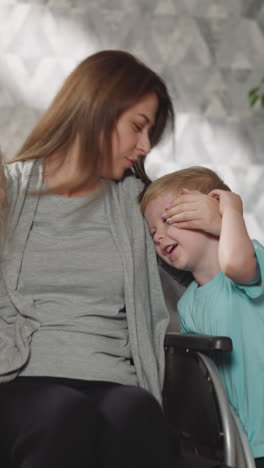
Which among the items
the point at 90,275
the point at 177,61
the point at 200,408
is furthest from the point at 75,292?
the point at 177,61

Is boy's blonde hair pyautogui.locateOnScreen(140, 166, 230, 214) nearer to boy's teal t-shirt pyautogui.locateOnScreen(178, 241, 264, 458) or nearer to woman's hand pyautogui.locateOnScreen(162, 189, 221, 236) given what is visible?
woman's hand pyautogui.locateOnScreen(162, 189, 221, 236)

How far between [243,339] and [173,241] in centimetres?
28

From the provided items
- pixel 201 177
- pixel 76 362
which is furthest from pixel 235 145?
pixel 76 362

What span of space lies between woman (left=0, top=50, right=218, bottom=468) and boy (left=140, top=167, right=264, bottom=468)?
0.20ft

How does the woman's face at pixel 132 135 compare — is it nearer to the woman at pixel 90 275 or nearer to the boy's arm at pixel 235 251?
the woman at pixel 90 275

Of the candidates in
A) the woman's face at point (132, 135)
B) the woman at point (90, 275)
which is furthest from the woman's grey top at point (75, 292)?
the woman's face at point (132, 135)

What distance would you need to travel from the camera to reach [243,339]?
146cm

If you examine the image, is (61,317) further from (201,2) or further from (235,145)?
(201,2)

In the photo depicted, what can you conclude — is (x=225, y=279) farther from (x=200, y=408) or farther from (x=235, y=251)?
(x=200, y=408)

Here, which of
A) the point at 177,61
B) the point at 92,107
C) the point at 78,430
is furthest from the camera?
the point at 177,61

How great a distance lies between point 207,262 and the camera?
158cm

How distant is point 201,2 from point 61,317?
6.16 feet

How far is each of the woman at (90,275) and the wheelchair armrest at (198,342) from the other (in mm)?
51

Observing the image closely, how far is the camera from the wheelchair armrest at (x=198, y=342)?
1305mm
